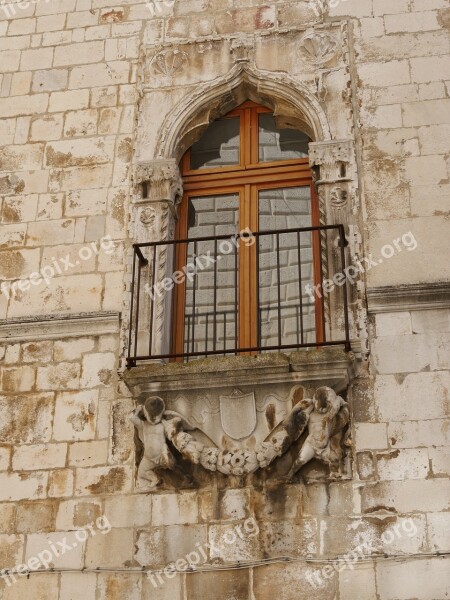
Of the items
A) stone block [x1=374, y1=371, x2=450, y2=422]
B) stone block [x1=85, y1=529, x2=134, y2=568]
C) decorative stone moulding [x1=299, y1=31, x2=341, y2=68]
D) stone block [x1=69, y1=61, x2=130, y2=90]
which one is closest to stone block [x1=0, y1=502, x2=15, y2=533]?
stone block [x1=85, y1=529, x2=134, y2=568]

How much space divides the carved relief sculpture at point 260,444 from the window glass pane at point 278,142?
2.40 metres

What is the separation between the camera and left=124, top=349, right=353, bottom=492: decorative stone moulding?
6449 mm

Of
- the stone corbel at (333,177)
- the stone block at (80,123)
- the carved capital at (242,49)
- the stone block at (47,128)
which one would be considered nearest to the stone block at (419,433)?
the stone corbel at (333,177)

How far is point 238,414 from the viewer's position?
6.68 meters

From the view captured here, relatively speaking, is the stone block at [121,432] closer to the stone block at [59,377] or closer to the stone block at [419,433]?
the stone block at [59,377]

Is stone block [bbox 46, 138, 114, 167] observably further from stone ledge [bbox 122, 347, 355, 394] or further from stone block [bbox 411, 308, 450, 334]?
stone block [bbox 411, 308, 450, 334]

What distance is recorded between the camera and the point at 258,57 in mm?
8258

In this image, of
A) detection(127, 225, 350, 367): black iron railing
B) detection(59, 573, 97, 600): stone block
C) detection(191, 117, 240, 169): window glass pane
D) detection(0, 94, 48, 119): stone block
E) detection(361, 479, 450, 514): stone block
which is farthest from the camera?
detection(0, 94, 48, 119): stone block

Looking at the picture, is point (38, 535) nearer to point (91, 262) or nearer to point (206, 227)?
point (91, 262)

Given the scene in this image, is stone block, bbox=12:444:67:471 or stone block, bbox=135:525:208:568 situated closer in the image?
stone block, bbox=135:525:208:568

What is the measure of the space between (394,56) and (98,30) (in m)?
2.61

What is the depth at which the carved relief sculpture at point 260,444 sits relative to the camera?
253 inches

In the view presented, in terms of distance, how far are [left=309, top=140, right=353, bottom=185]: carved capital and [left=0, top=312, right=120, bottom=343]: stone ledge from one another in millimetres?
1912

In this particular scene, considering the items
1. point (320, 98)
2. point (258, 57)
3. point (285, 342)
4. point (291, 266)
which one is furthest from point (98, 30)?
point (285, 342)
